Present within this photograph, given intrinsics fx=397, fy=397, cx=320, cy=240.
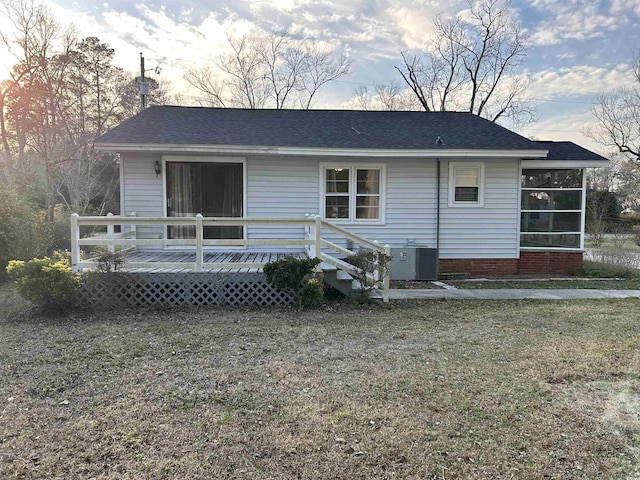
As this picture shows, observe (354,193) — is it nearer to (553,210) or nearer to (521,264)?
(521,264)

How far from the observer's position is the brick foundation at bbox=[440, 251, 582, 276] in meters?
9.91

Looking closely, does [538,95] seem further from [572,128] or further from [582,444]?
[582,444]

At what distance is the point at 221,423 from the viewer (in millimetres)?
2908

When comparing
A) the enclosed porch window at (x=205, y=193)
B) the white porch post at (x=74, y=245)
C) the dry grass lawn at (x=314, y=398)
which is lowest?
the dry grass lawn at (x=314, y=398)

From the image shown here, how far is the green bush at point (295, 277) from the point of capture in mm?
6180

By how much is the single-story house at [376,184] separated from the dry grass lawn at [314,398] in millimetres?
4066

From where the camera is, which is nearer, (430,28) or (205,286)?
(205,286)

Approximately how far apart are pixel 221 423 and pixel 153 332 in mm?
2613

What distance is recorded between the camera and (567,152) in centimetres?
1026

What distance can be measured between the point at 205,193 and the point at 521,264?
26.5ft

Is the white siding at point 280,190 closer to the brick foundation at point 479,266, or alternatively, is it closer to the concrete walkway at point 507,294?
the concrete walkway at point 507,294

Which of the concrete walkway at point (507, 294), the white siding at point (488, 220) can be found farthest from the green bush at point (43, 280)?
the white siding at point (488, 220)

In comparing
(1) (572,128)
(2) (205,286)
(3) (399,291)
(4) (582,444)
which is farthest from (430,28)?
(4) (582,444)

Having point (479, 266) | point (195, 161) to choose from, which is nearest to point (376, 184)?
point (479, 266)
